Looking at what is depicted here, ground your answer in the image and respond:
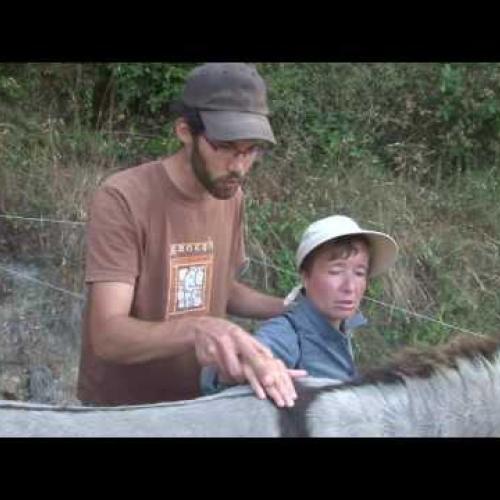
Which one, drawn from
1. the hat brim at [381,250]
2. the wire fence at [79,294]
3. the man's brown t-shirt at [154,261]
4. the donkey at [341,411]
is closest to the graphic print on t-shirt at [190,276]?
the man's brown t-shirt at [154,261]

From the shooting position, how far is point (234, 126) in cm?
211

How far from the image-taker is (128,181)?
88.7 inches

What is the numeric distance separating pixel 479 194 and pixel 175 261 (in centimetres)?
384

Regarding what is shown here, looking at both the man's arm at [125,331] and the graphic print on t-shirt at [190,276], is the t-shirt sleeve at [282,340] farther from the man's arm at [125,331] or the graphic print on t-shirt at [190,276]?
the graphic print on t-shirt at [190,276]

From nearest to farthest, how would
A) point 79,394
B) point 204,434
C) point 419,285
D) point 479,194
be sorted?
point 204,434, point 79,394, point 419,285, point 479,194

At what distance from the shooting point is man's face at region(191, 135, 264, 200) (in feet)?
7.10

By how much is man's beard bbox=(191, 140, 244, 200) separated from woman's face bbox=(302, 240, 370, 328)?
0.90 ft

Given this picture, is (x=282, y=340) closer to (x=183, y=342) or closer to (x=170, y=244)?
(x=183, y=342)

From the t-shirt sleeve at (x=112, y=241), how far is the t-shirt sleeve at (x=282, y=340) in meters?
0.36

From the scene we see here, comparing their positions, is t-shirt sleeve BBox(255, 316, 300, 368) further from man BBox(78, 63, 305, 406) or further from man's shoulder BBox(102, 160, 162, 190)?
man's shoulder BBox(102, 160, 162, 190)

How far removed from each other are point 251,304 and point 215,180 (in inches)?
19.9

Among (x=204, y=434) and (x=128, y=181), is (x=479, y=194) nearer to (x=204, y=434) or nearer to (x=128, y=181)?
(x=128, y=181)

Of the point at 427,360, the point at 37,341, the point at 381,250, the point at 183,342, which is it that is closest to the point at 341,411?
the point at 427,360

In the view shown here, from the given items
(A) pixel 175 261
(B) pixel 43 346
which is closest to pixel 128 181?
(A) pixel 175 261
